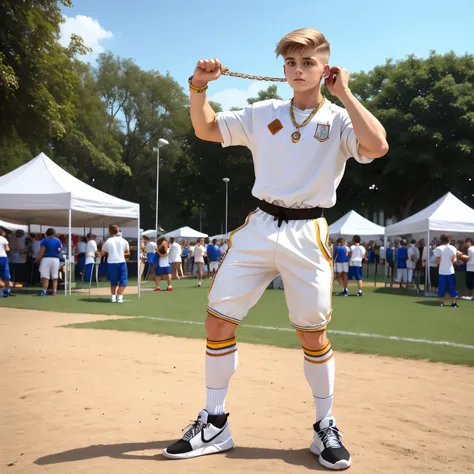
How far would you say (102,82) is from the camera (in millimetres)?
47312

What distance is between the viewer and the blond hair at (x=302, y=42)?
3260 mm

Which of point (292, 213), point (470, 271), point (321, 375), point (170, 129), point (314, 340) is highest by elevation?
point (170, 129)

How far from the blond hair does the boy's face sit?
0.07ft

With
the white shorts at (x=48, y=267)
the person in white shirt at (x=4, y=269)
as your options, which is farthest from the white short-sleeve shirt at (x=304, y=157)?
the white shorts at (x=48, y=267)

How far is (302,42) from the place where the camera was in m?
3.24

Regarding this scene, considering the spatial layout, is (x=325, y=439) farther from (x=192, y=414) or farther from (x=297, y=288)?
(x=192, y=414)

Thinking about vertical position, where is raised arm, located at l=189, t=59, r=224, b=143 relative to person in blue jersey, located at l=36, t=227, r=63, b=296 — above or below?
above

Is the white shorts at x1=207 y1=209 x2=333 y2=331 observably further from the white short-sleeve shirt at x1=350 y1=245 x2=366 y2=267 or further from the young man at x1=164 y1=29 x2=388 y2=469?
the white short-sleeve shirt at x1=350 y1=245 x2=366 y2=267

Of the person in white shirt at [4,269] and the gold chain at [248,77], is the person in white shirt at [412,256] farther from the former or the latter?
the gold chain at [248,77]

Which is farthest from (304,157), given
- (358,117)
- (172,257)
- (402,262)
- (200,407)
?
(172,257)

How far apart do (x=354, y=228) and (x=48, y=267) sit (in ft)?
59.7

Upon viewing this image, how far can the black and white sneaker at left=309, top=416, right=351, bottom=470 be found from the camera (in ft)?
10.4

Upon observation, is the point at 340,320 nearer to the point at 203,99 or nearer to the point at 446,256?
the point at 446,256

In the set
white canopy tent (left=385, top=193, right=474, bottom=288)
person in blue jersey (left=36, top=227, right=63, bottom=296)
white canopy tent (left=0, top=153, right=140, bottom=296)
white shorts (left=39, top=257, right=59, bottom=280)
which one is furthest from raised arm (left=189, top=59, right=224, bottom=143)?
white canopy tent (left=385, top=193, right=474, bottom=288)
